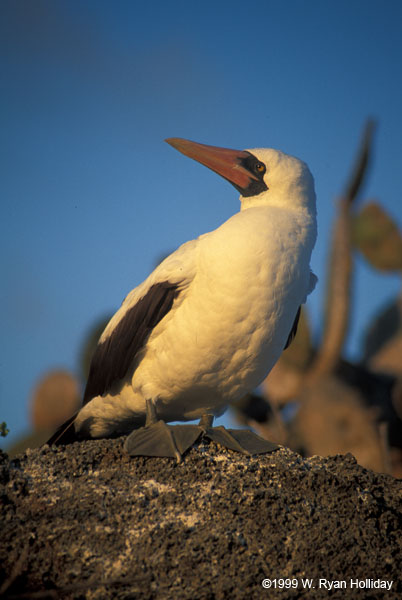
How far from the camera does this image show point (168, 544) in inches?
139

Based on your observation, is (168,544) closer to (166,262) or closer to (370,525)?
(370,525)

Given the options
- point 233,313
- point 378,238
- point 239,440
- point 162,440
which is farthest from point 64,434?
point 378,238

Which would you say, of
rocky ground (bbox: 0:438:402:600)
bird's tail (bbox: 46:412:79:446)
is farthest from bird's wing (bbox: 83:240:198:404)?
rocky ground (bbox: 0:438:402:600)

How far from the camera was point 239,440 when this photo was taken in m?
4.75

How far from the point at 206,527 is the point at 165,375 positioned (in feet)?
5.02

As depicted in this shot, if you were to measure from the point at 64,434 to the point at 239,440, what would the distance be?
1762mm

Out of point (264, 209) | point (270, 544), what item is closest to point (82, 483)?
point (270, 544)

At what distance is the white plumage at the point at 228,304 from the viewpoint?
4.62 metres

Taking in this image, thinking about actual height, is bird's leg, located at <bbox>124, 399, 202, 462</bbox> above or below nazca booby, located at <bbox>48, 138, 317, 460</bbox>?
below

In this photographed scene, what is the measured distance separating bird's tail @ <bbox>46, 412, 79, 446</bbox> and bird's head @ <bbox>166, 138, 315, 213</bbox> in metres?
2.55

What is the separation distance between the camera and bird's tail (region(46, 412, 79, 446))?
18.1ft

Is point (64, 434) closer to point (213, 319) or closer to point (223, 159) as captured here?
point (213, 319)

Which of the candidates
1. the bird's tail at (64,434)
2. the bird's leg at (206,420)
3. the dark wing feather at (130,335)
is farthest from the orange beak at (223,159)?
the bird's tail at (64,434)

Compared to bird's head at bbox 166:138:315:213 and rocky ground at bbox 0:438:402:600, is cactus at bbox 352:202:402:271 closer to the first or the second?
bird's head at bbox 166:138:315:213
